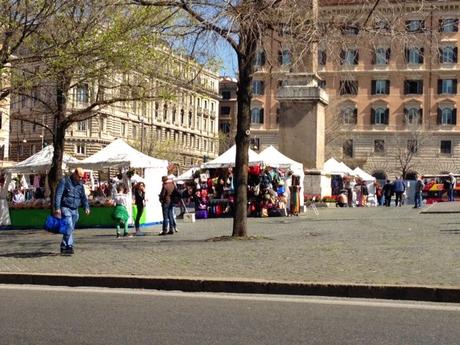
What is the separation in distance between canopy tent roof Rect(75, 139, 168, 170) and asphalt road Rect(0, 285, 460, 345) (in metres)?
14.4

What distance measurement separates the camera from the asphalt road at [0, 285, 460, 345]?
742 centimetres

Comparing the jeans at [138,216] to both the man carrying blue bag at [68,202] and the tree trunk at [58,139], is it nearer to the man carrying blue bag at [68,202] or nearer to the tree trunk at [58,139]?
the tree trunk at [58,139]

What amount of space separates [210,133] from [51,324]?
100 m

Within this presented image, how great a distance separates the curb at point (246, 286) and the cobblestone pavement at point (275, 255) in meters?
0.31

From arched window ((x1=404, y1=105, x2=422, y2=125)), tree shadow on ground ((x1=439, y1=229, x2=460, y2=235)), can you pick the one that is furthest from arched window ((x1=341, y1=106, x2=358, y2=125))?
tree shadow on ground ((x1=439, y1=229, x2=460, y2=235))

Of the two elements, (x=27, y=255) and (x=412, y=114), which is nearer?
(x=27, y=255)

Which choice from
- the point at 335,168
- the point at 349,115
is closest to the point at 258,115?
the point at 349,115

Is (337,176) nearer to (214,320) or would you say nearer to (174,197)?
(174,197)

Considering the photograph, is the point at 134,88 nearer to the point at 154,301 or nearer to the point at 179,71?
the point at 179,71

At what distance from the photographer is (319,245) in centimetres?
1520

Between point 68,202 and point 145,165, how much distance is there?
34.1 ft

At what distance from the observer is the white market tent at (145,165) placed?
25.0 meters

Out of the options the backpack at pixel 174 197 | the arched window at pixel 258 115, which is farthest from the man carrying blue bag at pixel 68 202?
the arched window at pixel 258 115

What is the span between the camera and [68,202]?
47.4 feet
